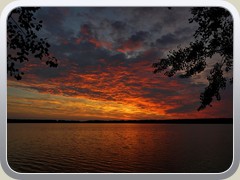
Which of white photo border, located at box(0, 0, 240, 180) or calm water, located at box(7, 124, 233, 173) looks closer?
white photo border, located at box(0, 0, 240, 180)

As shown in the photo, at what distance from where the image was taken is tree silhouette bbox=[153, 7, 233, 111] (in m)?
6.74

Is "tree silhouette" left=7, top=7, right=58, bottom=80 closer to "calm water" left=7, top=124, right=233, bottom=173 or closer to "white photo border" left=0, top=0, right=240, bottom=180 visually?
"white photo border" left=0, top=0, right=240, bottom=180

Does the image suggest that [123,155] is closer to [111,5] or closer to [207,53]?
[207,53]

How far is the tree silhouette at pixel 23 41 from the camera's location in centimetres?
644

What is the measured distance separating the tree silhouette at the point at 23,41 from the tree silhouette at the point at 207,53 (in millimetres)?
2557

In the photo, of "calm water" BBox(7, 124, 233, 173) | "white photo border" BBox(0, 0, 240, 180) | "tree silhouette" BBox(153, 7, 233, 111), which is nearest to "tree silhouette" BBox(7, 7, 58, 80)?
"white photo border" BBox(0, 0, 240, 180)

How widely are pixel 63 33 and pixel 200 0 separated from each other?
2.75 metres

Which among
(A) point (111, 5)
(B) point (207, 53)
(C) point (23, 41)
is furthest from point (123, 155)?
(A) point (111, 5)

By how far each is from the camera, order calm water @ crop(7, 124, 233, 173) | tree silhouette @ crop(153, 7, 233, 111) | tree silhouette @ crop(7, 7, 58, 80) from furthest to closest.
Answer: calm water @ crop(7, 124, 233, 173) < tree silhouette @ crop(153, 7, 233, 111) < tree silhouette @ crop(7, 7, 58, 80)

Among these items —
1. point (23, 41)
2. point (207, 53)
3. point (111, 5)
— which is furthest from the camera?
point (207, 53)

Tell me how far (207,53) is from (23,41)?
3.91m

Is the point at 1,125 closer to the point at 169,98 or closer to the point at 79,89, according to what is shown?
the point at 79,89

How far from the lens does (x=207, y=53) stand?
24.6 ft

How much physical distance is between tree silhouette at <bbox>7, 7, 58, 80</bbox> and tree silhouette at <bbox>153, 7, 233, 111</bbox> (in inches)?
→ 101
